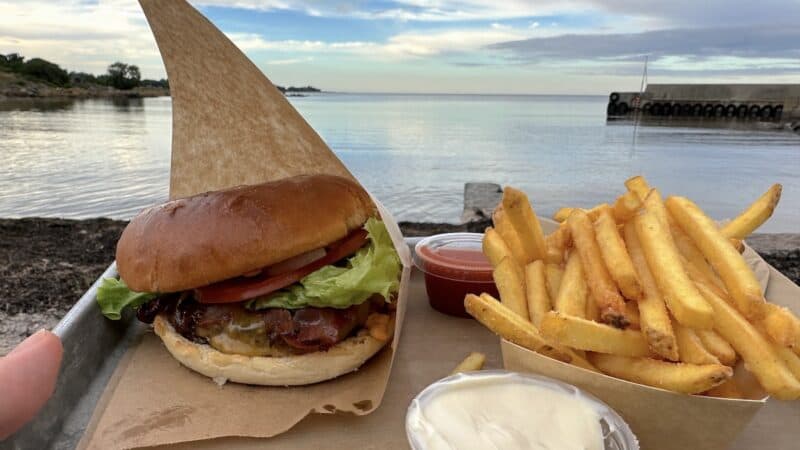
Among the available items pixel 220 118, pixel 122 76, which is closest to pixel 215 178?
pixel 220 118

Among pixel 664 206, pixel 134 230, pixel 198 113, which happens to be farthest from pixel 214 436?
pixel 664 206

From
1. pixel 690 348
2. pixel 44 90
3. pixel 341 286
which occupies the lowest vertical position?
pixel 341 286

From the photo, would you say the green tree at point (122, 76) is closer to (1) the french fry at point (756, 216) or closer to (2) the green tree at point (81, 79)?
(2) the green tree at point (81, 79)

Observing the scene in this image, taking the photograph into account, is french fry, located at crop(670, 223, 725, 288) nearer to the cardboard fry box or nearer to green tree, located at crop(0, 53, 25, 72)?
the cardboard fry box

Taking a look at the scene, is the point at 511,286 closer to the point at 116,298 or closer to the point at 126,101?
the point at 116,298

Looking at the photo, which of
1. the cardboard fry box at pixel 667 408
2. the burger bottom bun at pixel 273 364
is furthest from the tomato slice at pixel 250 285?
the cardboard fry box at pixel 667 408
